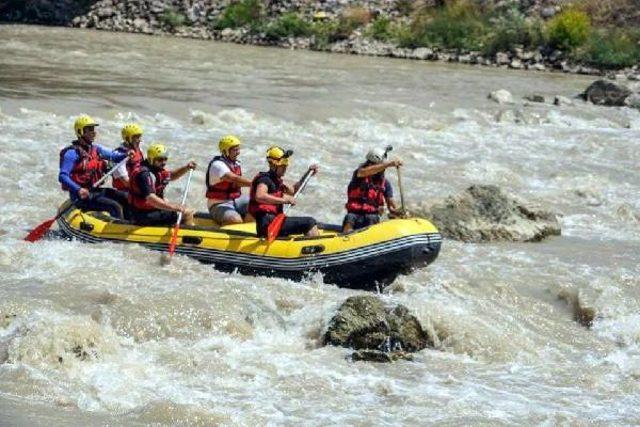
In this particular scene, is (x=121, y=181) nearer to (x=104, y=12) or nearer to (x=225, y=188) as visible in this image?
(x=225, y=188)

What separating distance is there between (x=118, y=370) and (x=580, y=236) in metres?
6.86

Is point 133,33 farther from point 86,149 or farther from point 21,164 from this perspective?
point 86,149

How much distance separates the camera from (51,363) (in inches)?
291

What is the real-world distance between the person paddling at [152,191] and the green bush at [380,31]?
22129 millimetres

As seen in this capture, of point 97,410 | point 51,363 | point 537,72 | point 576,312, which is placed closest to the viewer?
point 97,410

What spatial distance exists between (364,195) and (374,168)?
0.32 m

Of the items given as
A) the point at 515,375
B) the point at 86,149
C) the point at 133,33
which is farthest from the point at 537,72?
the point at 515,375

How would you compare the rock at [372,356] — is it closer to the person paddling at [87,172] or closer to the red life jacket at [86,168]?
the person paddling at [87,172]

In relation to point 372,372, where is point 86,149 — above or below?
above

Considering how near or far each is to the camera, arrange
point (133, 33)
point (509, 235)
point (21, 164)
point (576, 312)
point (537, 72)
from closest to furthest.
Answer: point (576, 312) → point (509, 235) → point (21, 164) → point (537, 72) → point (133, 33)

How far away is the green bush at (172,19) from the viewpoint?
3416 centimetres

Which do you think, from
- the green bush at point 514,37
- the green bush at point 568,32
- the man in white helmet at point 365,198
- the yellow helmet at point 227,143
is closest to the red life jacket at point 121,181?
the yellow helmet at point 227,143

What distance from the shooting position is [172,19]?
34.2 metres

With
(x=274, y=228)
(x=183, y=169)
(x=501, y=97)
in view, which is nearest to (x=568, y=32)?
(x=501, y=97)
